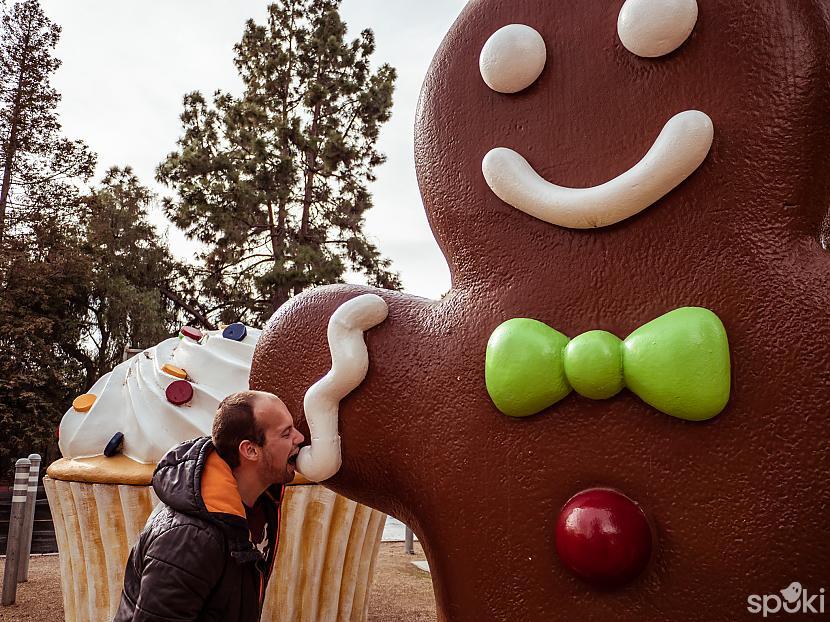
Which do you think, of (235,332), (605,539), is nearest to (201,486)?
(605,539)

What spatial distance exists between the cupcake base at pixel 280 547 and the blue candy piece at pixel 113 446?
152 mm

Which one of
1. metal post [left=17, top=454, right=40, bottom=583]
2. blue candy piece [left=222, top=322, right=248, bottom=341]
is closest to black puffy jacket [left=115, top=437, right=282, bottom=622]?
blue candy piece [left=222, top=322, right=248, bottom=341]

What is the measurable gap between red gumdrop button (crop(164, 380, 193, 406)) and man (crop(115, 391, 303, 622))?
58.9 inches

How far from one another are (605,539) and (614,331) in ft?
1.38

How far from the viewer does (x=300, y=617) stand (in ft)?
10.9

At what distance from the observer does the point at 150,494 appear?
119 inches

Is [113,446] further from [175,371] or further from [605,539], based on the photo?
[605,539]

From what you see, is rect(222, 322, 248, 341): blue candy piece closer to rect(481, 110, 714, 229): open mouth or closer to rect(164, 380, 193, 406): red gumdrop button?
rect(164, 380, 193, 406): red gumdrop button

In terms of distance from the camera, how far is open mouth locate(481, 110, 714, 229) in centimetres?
138

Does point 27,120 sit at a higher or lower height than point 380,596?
higher

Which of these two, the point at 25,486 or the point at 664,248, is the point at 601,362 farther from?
the point at 25,486

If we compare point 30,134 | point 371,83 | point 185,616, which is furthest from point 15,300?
point 185,616

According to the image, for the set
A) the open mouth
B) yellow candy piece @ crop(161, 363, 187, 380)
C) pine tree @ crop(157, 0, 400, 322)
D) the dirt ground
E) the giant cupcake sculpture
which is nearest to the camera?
the open mouth

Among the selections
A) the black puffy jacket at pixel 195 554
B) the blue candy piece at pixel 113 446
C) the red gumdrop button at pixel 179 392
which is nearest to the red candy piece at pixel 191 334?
the red gumdrop button at pixel 179 392
